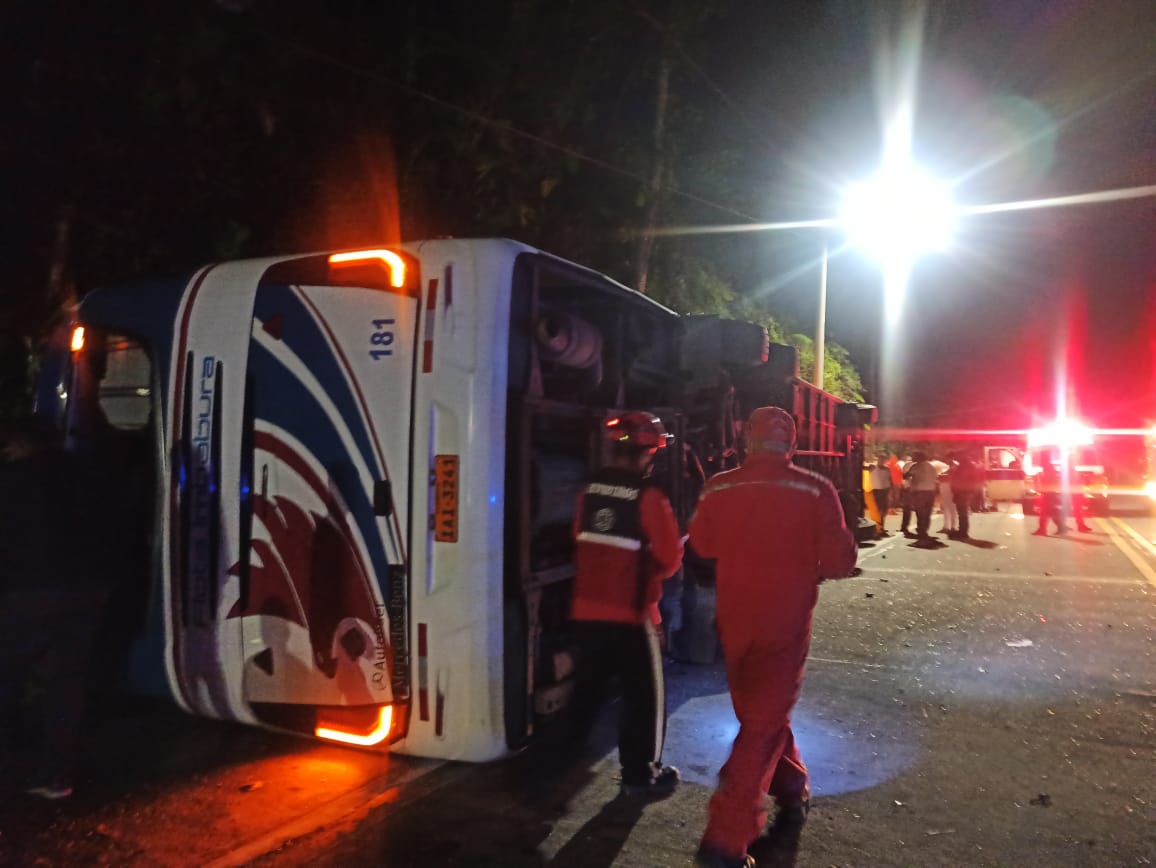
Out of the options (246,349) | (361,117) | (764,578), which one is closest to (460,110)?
(361,117)

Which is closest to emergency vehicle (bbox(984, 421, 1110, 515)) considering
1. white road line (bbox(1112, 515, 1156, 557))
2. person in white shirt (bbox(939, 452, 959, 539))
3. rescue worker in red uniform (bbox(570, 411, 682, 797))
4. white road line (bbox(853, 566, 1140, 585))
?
white road line (bbox(1112, 515, 1156, 557))

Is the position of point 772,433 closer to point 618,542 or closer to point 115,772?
point 618,542

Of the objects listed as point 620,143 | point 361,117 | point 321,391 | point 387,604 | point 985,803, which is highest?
point 620,143

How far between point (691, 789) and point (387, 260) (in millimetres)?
2846

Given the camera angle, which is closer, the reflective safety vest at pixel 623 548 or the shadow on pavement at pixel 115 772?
the shadow on pavement at pixel 115 772

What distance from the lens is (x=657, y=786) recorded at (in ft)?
14.5

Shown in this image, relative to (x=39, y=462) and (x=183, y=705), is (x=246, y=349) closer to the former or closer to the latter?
(x=39, y=462)

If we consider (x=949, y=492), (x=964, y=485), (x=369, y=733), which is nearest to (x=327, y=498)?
(x=369, y=733)

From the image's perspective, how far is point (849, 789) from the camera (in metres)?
4.52

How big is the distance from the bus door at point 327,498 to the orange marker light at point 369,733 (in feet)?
0.19

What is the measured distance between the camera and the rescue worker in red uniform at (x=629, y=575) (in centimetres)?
423

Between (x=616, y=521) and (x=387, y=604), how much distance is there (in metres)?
1.07

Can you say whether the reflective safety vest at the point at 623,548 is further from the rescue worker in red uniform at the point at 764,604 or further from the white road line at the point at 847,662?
the white road line at the point at 847,662

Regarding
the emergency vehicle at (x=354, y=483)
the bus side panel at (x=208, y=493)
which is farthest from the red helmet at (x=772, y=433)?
the bus side panel at (x=208, y=493)
